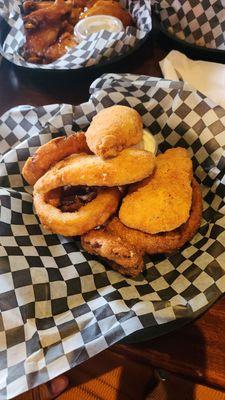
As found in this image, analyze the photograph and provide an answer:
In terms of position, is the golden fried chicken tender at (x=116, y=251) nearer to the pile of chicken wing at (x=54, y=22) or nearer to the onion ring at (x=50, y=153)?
the onion ring at (x=50, y=153)

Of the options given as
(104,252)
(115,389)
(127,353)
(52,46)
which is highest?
(52,46)

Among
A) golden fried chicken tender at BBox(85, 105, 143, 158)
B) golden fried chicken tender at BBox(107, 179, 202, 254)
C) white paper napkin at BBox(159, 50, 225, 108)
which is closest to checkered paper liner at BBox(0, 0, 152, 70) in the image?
white paper napkin at BBox(159, 50, 225, 108)

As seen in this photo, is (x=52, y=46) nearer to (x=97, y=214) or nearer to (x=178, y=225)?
(x=97, y=214)

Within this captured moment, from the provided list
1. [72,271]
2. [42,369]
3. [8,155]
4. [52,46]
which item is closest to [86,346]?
[42,369]

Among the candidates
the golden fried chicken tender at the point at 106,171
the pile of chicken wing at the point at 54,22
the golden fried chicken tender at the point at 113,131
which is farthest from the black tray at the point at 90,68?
the golden fried chicken tender at the point at 106,171

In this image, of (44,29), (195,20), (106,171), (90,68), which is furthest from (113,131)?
(44,29)

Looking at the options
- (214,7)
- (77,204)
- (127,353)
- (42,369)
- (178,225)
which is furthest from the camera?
(214,7)

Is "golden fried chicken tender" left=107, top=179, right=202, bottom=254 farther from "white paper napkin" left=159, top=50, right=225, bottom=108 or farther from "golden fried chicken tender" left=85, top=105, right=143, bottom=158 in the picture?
"white paper napkin" left=159, top=50, right=225, bottom=108
